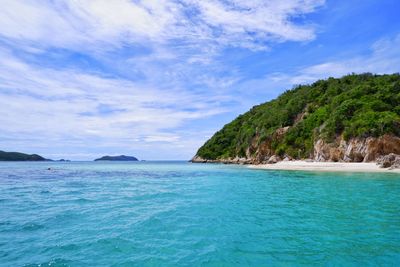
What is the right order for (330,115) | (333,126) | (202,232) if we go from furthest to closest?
(330,115) → (333,126) → (202,232)

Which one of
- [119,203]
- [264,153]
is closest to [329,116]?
[264,153]

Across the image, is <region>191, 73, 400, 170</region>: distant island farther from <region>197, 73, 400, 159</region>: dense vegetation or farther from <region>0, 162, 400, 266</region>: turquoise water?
<region>0, 162, 400, 266</region>: turquoise water

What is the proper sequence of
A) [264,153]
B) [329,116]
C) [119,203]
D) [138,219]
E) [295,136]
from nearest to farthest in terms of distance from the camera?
[138,219], [119,203], [329,116], [295,136], [264,153]

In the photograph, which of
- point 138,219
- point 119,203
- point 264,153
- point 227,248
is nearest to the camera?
point 227,248

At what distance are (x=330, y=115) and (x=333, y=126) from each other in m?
6.88

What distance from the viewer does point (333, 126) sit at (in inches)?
2525

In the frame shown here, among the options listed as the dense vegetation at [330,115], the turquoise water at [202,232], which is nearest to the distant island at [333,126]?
the dense vegetation at [330,115]

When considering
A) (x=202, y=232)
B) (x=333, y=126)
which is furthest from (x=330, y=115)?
(x=202, y=232)

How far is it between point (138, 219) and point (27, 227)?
470 cm

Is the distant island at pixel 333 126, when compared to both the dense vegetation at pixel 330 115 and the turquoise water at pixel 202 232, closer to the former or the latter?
the dense vegetation at pixel 330 115

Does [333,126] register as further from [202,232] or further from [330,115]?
[202,232]

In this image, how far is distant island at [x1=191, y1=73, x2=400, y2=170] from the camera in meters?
53.9

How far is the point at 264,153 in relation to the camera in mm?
91438

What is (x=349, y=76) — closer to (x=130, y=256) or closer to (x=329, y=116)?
(x=329, y=116)
